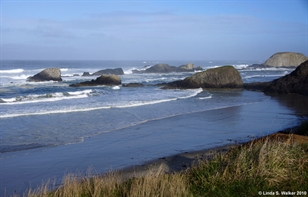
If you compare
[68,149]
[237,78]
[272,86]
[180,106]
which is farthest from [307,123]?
[237,78]

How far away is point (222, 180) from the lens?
696cm

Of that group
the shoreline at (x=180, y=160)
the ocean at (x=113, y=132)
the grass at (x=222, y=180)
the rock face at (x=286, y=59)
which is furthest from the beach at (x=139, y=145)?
the rock face at (x=286, y=59)

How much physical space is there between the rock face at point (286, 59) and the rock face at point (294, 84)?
246 ft

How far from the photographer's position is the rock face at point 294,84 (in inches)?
1316

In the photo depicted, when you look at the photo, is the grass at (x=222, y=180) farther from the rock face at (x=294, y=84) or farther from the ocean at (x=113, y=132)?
the rock face at (x=294, y=84)

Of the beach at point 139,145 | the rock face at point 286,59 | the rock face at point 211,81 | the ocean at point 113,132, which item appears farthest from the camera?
the rock face at point 286,59

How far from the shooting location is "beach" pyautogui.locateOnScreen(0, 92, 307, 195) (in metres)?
10.1

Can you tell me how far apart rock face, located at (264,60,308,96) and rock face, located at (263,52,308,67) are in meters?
74.8

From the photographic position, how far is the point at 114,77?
45469 millimetres

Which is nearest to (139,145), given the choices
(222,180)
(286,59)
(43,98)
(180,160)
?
(180,160)

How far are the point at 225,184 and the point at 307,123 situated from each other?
29.0 ft

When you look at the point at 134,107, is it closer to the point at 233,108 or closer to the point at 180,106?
the point at 180,106

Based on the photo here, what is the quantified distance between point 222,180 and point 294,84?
29.8m

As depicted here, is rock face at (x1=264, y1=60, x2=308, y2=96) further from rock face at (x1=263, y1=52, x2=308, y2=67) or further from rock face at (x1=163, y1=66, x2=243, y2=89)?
rock face at (x1=263, y1=52, x2=308, y2=67)
